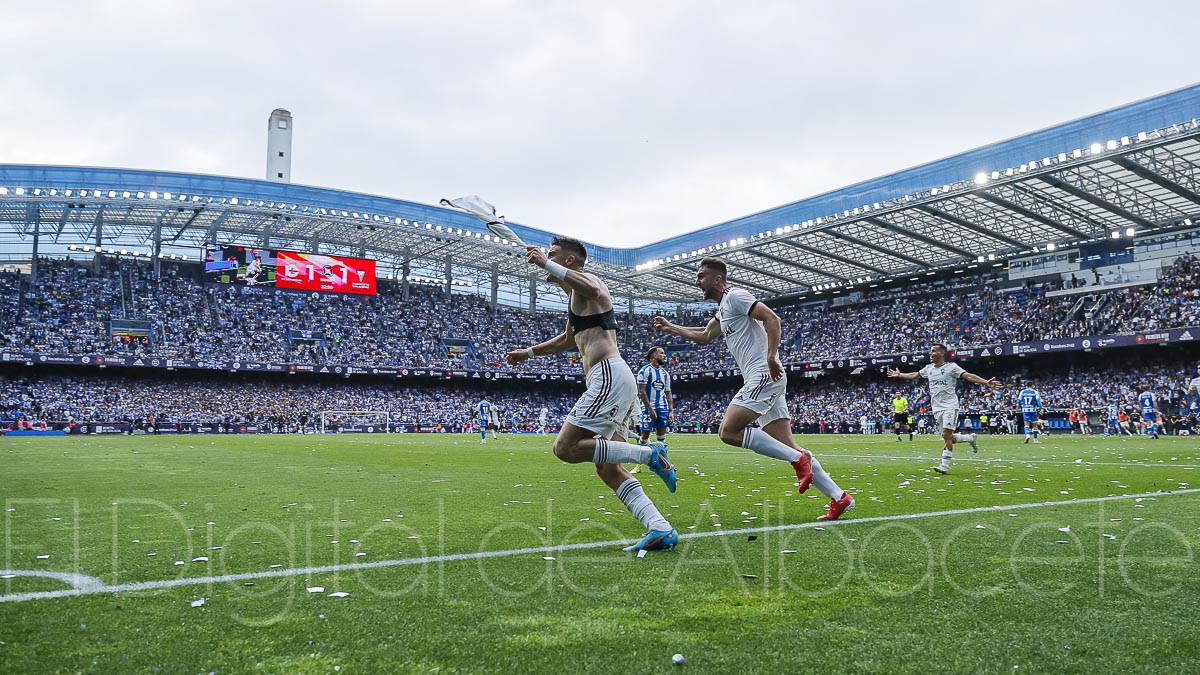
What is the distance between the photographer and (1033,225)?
4100 centimetres

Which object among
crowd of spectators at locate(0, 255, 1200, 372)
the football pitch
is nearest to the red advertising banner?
crowd of spectators at locate(0, 255, 1200, 372)

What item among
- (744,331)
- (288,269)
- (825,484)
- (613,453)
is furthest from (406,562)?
(288,269)

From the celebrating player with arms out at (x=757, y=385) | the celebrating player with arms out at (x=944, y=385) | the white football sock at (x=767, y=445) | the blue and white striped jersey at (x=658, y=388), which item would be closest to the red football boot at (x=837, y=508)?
the celebrating player with arms out at (x=757, y=385)

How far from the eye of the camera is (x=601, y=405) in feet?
17.0

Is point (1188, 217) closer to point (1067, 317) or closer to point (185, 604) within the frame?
point (1067, 317)

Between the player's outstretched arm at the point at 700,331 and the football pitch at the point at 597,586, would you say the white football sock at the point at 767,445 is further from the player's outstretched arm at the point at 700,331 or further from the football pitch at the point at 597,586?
the player's outstretched arm at the point at 700,331

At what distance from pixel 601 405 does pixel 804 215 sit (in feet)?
130

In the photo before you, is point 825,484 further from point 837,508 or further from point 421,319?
point 421,319

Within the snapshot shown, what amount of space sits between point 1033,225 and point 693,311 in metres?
30.8

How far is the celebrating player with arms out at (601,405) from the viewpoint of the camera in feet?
16.0

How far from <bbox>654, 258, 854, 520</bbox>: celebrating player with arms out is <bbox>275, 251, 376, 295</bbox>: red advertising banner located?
48.0m

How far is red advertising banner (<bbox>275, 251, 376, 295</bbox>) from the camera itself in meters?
49.9

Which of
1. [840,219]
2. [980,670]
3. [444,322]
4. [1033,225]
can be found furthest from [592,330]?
[444,322]

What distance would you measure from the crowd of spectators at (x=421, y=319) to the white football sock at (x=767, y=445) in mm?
41292
